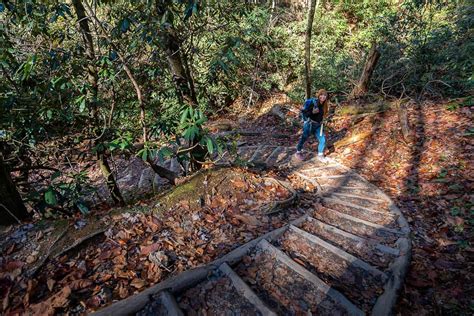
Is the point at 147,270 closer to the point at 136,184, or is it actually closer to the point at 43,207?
the point at 43,207

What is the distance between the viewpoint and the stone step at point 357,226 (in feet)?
11.0

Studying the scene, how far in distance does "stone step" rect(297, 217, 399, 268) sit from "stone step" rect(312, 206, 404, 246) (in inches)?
7.6

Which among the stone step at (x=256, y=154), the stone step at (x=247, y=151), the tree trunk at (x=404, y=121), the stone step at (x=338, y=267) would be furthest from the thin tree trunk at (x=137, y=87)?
the tree trunk at (x=404, y=121)

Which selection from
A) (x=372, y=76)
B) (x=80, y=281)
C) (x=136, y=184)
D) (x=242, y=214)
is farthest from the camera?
(x=372, y=76)

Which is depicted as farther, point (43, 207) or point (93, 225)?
point (93, 225)

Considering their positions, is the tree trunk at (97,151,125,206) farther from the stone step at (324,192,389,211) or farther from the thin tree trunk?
the stone step at (324,192,389,211)

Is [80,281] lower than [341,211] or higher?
higher

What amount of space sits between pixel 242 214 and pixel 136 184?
4.21 m

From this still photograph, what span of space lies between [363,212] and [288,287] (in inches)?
85.6

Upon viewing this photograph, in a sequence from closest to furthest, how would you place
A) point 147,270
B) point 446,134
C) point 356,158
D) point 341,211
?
point 147,270
point 341,211
point 446,134
point 356,158

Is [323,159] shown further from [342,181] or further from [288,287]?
[288,287]

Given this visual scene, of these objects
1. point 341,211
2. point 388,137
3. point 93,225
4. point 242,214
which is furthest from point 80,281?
point 388,137

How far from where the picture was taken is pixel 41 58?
2906mm

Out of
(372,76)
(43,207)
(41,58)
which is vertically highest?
(41,58)
